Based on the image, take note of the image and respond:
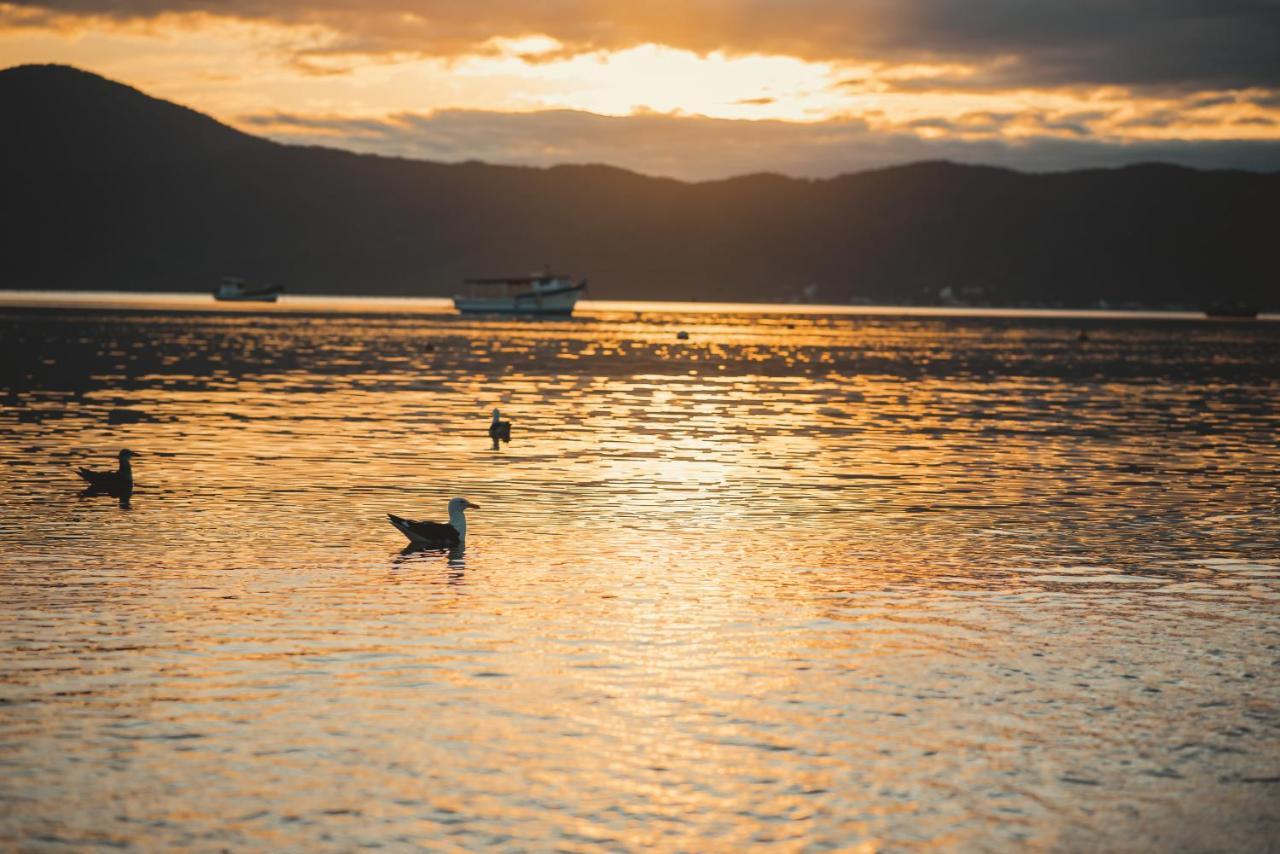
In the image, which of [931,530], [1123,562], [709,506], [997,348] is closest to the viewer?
[1123,562]

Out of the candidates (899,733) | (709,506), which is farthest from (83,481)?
(899,733)

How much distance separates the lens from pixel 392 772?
11.9m

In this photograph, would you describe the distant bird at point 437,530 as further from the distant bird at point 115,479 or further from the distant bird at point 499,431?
the distant bird at point 499,431

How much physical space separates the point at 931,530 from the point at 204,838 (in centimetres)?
1690

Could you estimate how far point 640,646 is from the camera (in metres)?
16.1

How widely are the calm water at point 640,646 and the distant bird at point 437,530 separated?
0.50m

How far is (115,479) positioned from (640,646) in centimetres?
1518

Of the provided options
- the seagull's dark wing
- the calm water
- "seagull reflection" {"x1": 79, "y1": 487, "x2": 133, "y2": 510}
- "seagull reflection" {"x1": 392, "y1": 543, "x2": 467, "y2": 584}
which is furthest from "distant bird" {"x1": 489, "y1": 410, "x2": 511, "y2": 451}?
the seagull's dark wing

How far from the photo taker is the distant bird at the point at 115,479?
27188 millimetres

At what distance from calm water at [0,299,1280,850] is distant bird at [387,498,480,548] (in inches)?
19.7

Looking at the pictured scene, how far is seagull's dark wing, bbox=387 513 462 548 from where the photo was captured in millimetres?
22094

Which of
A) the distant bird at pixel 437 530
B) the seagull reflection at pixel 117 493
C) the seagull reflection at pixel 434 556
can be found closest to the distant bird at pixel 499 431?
the seagull reflection at pixel 117 493

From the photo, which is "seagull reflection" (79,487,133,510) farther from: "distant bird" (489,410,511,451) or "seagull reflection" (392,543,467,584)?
"distant bird" (489,410,511,451)

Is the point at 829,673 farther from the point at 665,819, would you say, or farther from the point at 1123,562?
the point at 1123,562
